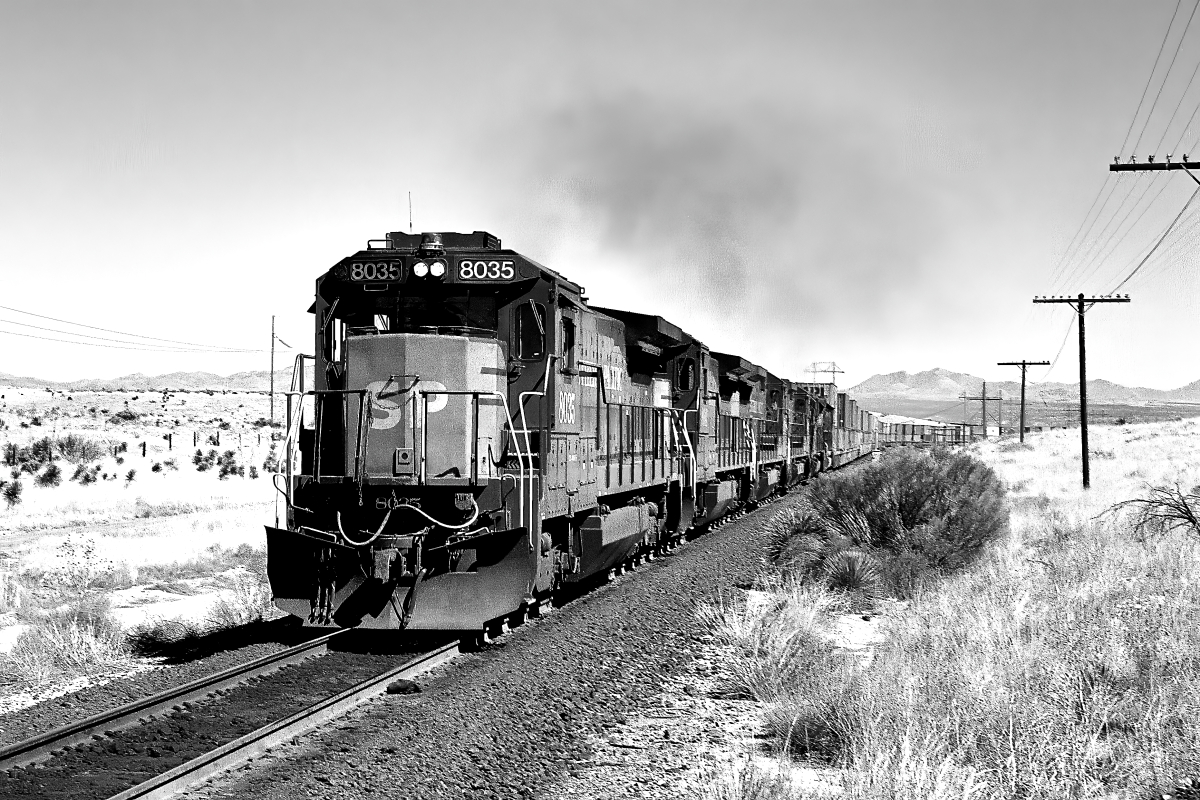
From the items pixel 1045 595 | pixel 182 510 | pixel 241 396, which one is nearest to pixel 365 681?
pixel 1045 595

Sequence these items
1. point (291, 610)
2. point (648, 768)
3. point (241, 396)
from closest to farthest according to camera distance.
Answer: point (648, 768) < point (291, 610) < point (241, 396)

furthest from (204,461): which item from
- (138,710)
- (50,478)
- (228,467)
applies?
(138,710)

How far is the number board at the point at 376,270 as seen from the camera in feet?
32.4

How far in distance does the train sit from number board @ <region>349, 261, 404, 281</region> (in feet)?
0.04

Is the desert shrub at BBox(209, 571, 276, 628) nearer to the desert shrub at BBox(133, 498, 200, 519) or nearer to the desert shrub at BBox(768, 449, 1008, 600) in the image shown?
the desert shrub at BBox(768, 449, 1008, 600)

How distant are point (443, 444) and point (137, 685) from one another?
10.4 ft

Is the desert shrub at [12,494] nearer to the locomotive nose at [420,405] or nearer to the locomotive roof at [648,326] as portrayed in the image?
the locomotive roof at [648,326]

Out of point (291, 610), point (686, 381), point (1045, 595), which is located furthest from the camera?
point (686, 381)

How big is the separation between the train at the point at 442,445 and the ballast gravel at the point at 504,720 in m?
0.66

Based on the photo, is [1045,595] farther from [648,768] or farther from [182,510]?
[182,510]

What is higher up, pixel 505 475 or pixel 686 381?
pixel 686 381

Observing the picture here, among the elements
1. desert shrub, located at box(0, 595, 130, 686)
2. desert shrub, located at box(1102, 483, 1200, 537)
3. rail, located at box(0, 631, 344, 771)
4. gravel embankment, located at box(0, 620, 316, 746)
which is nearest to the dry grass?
desert shrub, located at box(1102, 483, 1200, 537)

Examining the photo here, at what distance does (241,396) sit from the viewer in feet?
378

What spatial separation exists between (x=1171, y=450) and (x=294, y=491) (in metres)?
48.4
